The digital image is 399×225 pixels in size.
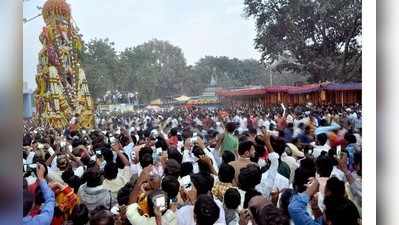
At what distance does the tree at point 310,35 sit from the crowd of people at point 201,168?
0.80ft

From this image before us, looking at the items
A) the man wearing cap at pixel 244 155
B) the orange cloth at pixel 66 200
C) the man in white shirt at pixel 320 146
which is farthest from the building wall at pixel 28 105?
the man in white shirt at pixel 320 146

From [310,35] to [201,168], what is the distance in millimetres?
1002

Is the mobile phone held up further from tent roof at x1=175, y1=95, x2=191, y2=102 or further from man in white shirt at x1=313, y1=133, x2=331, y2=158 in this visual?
man in white shirt at x1=313, y1=133, x2=331, y2=158

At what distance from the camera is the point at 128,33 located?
106 inches

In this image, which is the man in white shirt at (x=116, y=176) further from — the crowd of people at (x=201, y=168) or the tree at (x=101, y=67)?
the tree at (x=101, y=67)

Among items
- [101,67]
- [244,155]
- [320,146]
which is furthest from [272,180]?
[101,67]

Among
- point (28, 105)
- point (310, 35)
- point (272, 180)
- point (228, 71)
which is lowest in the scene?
point (272, 180)

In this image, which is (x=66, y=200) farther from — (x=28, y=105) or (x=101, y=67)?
(x=101, y=67)

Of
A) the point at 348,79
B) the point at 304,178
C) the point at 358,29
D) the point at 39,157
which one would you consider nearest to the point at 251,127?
the point at 304,178

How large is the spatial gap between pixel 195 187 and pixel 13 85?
4.10 ft

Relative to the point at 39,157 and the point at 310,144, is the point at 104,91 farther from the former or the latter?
the point at 310,144

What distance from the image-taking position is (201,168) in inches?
104

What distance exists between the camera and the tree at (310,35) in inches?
97.3

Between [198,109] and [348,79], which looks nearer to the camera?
[348,79]
